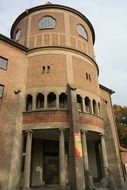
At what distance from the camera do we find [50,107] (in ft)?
58.7

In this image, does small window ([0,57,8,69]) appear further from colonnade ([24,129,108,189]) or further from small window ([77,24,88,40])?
small window ([77,24,88,40])

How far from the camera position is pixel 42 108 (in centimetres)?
1730

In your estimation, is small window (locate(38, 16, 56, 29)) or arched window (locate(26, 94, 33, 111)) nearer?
arched window (locate(26, 94, 33, 111))

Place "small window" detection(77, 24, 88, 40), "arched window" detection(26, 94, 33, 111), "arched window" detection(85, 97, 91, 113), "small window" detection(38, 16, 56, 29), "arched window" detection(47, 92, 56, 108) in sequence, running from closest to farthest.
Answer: "arched window" detection(47, 92, 56, 108)
"arched window" detection(26, 94, 33, 111)
"arched window" detection(85, 97, 91, 113)
"small window" detection(38, 16, 56, 29)
"small window" detection(77, 24, 88, 40)

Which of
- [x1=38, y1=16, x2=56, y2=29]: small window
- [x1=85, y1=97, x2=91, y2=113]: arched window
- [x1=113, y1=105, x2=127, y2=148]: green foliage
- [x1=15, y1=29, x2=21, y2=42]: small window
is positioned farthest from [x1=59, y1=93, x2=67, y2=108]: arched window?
[x1=113, y1=105, x2=127, y2=148]: green foliage

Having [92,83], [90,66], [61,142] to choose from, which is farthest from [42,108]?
[90,66]

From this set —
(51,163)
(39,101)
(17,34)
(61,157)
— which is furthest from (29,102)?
(17,34)

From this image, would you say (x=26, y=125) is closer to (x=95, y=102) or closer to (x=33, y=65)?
(x=33, y=65)

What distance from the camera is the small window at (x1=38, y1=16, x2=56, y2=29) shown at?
21.7m

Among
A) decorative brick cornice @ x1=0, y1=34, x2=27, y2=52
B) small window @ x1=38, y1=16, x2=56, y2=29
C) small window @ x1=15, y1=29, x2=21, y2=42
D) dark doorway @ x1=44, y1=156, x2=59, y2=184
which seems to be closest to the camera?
decorative brick cornice @ x1=0, y1=34, x2=27, y2=52

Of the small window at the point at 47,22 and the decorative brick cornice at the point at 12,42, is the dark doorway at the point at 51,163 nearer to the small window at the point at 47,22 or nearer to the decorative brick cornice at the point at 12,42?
the decorative brick cornice at the point at 12,42

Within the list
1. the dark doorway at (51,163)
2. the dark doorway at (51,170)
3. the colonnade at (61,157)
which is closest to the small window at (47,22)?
the colonnade at (61,157)

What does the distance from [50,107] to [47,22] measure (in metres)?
10.6

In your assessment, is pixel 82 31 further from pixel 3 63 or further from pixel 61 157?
pixel 61 157
